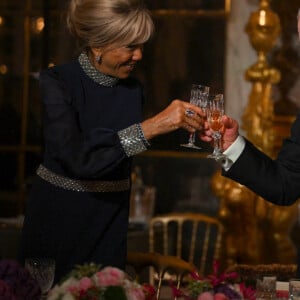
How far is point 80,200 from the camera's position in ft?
10.8

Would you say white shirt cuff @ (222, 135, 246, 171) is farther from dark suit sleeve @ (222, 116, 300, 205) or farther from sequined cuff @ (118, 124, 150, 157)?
sequined cuff @ (118, 124, 150, 157)

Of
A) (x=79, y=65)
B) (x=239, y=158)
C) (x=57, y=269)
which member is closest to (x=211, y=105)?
(x=239, y=158)

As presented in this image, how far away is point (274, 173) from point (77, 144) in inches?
22.2

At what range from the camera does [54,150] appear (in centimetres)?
317

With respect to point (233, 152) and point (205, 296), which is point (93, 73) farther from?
point (205, 296)

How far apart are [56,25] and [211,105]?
3.82 m

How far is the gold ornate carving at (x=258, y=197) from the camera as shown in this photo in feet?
19.5

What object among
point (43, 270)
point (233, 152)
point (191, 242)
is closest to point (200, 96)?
point (233, 152)

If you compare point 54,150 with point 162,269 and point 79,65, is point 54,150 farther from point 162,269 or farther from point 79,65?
point 162,269

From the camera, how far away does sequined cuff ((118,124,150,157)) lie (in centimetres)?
314

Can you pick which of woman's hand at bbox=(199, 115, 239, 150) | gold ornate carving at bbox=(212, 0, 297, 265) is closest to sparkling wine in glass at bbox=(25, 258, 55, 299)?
woman's hand at bbox=(199, 115, 239, 150)

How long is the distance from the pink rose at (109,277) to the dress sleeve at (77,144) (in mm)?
810

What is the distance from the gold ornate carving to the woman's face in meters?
2.65

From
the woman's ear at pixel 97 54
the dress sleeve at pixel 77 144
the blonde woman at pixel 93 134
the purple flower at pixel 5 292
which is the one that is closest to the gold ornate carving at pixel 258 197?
the blonde woman at pixel 93 134
